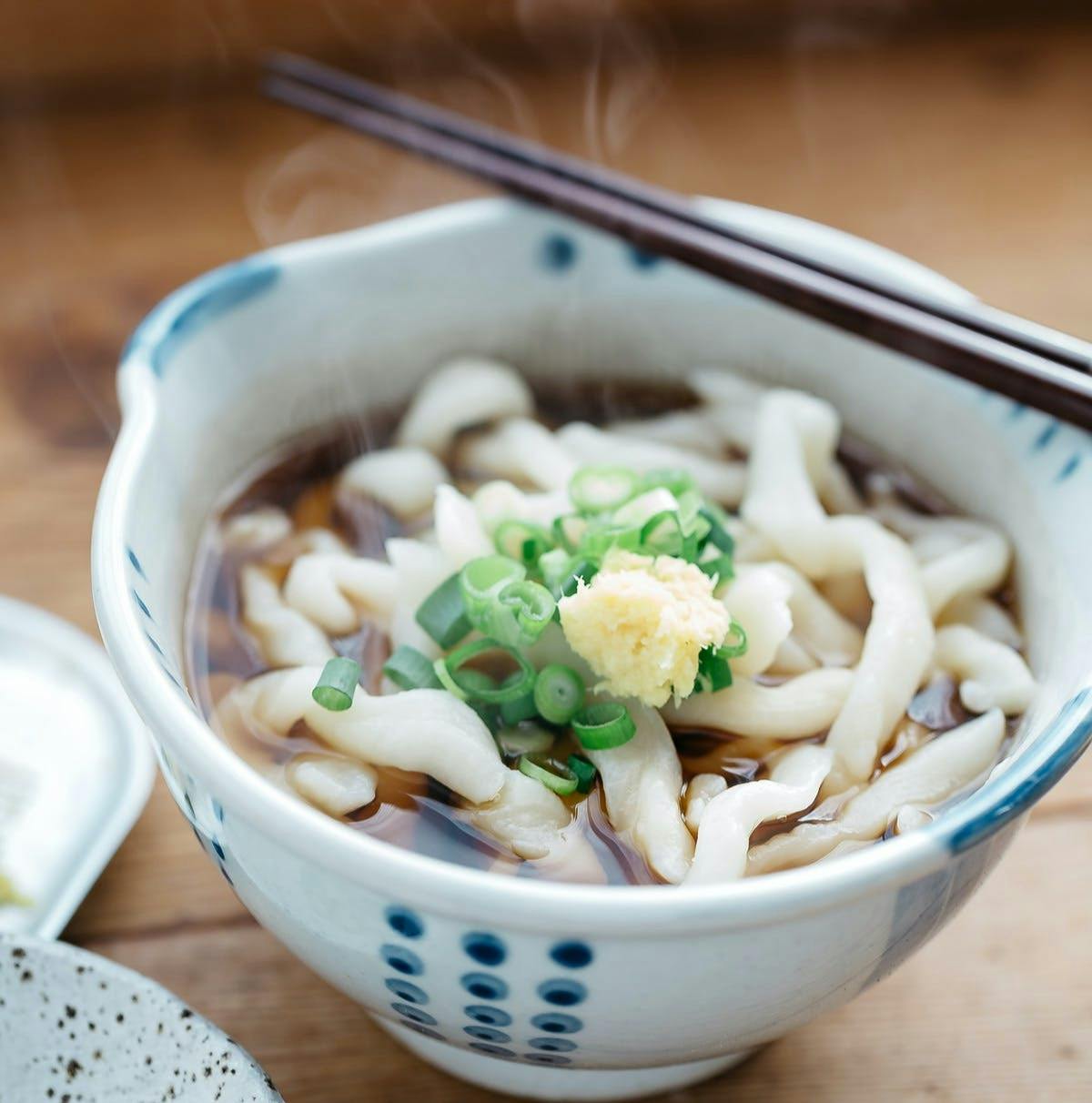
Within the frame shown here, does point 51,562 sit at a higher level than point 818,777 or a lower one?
lower

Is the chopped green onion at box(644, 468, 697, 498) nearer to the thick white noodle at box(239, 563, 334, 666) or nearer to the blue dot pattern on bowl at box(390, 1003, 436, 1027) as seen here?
the thick white noodle at box(239, 563, 334, 666)

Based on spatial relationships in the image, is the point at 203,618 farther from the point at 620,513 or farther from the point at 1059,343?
the point at 1059,343

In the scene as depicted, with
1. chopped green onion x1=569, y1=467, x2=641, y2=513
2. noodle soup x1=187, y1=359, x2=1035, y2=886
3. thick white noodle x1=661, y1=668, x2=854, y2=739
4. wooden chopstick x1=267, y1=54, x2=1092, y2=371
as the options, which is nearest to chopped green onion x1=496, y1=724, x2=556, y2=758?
noodle soup x1=187, y1=359, x2=1035, y2=886

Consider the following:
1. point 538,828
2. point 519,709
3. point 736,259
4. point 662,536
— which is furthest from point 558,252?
point 538,828

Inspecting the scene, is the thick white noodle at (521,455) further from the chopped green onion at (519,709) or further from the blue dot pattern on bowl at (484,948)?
the blue dot pattern on bowl at (484,948)

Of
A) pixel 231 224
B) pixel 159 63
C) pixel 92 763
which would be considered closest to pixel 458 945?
pixel 92 763

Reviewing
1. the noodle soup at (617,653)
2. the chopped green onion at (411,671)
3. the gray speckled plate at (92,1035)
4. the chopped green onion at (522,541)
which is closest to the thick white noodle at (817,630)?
the noodle soup at (617,653)
